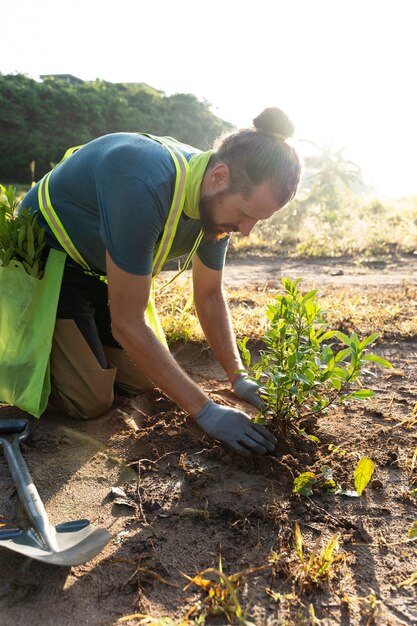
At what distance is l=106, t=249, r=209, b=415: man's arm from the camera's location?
6.77ft

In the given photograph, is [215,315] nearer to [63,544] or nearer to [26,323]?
[26,323]

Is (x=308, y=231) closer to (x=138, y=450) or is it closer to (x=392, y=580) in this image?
(x=138, y=450)

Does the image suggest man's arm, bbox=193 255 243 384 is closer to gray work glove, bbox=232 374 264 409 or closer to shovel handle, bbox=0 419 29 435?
gray work glove, bbox=232 374 264 409

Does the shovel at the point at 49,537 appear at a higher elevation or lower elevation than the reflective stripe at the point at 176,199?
lower

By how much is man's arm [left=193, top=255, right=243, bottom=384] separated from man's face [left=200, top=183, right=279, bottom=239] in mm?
471

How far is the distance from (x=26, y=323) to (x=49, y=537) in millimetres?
1111

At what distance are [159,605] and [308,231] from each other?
7.13 metres

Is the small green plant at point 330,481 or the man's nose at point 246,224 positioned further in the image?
the man's nose at point 246,224

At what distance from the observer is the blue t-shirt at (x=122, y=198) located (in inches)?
78.4

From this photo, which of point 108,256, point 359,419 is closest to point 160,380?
point 108,256

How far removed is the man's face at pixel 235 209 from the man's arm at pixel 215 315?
471 mm

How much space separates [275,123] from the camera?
78.5 inches

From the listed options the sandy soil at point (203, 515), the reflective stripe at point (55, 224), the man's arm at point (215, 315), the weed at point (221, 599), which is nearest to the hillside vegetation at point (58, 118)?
the man's arm at point (215, 315)

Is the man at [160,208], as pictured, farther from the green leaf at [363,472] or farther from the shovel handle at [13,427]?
the shovel handle at [13,427]
